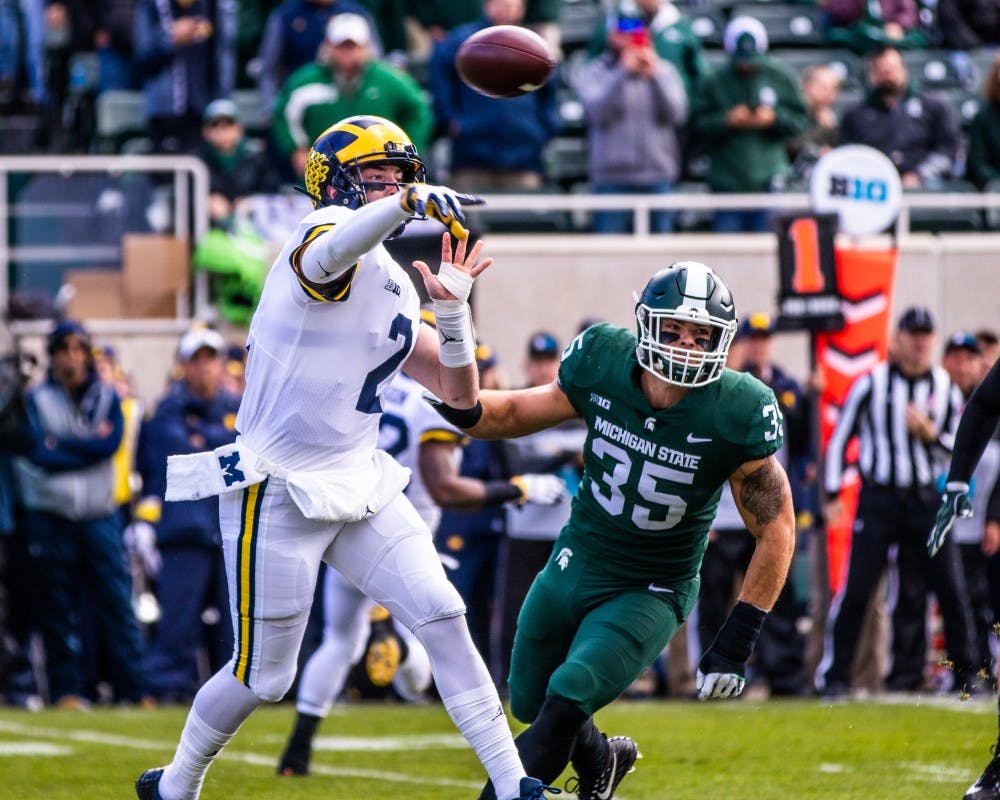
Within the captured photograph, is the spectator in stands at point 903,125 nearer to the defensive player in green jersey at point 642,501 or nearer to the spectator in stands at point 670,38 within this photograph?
the spectator in stands at point 670,38

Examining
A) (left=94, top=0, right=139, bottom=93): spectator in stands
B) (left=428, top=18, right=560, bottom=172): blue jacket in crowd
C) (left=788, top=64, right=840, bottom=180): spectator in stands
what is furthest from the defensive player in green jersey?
(left=94, top=0, right=139, bottom=93): spectator in stands

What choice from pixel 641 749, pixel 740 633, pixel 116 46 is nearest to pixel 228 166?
pixel 116 46

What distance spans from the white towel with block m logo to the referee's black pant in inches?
181

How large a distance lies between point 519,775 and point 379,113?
246 inches

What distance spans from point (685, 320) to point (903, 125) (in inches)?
283

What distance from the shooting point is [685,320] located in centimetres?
505

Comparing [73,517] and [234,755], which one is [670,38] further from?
[234,755]

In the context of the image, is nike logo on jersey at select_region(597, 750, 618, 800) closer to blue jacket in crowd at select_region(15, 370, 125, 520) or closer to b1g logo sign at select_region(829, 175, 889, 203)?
blue jacket in crowd at select_region(15, 370, 125, 520)

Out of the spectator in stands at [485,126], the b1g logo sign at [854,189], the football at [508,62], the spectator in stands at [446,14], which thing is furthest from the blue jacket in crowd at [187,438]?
the football at [508,62]

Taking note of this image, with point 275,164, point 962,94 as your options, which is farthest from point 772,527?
point 962,94

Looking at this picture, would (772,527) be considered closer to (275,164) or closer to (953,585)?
(953,585)

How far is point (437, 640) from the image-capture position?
502 cm

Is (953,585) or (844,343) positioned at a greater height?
(844,343)

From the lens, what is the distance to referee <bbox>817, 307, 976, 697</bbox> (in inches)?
367
